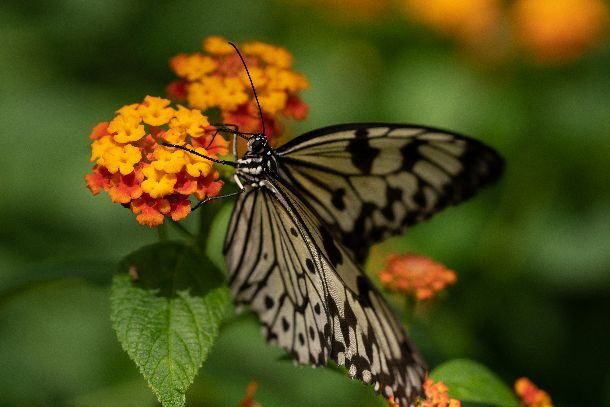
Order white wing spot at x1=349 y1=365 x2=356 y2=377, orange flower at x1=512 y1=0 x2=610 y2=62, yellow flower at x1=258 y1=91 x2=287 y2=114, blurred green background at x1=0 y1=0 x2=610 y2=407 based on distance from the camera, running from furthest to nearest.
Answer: orange flower at x1=512 y1=0 x2=610 y2=62 < blurred green background at x1=0 y1=0 x2=610 y2=407 < yellow flower at x1=258 y1=91 x2=287 y2=114 < white wing spot at x1=349 y1=365 x2=356 y2=377

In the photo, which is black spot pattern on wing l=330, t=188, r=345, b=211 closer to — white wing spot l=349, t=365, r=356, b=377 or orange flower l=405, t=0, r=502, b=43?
white wing spot l=349, t=365, r=356, b=377

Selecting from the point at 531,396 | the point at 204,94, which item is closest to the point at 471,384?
the point at 531,396

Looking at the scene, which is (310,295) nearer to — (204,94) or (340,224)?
(340,224)

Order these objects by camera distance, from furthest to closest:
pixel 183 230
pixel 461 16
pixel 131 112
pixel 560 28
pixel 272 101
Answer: pixel 461 16 < pixel 560 28 < pixel 272 101 < pixel 183 230 < pixel 131 112

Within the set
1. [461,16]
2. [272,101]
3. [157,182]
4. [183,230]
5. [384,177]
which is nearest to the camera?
[157,182]

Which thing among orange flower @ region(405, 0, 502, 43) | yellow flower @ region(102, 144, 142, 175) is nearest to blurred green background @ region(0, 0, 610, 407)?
orange flower @ region(405, 0, 502, 43)

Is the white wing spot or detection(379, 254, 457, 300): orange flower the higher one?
detection(379, 254, 457, 300): orange flower
